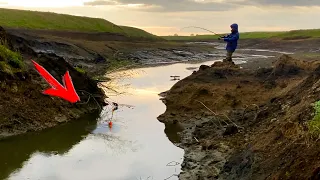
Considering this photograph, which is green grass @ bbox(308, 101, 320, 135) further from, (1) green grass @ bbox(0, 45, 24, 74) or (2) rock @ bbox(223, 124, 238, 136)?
(1) green grass @ bbox(0, 45, 24, 74)

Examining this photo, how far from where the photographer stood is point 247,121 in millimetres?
13664

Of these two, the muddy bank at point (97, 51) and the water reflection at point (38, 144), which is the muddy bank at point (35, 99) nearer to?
the water reflection at point (38, 144)

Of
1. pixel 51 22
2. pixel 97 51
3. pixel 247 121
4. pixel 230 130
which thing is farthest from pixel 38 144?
pixel 51 22

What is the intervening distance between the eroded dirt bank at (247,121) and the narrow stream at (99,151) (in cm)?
63

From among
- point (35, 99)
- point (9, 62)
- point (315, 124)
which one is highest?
point (9, 62)

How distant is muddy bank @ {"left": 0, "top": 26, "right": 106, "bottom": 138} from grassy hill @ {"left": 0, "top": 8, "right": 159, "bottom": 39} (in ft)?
150

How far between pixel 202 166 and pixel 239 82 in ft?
31.8

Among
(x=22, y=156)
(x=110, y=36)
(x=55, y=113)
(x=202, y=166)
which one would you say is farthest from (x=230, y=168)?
(x=110, y=36)

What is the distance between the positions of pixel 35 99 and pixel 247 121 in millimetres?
7366

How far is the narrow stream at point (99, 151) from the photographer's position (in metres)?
10.5

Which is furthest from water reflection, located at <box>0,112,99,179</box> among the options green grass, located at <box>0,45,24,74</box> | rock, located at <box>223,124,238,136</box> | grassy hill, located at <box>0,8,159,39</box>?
grassy hill, located at <box>0,8,159,39</box>

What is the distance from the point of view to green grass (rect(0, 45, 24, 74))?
15742mm

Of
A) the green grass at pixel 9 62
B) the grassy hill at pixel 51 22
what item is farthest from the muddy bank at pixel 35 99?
the grassy hill at pixel 51 22
